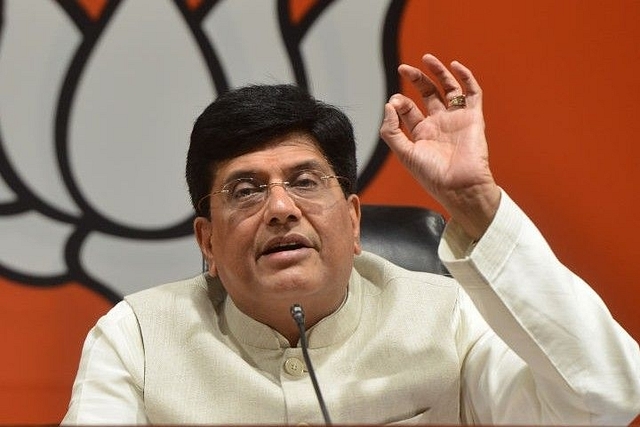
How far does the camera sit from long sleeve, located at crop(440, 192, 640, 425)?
1.35m

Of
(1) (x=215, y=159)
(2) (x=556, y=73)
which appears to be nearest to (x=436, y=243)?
(1) (x=215, y=159)

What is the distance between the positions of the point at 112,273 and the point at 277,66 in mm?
703

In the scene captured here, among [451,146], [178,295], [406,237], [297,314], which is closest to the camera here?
[297,314]

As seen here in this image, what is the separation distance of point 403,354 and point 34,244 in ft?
4.06

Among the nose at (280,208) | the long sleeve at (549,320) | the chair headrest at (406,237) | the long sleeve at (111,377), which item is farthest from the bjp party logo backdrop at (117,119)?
the long sleeve at (549,320)

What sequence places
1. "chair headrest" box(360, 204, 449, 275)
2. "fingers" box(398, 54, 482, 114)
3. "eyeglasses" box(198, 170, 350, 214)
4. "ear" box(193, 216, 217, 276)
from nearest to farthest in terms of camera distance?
"fingers" box(398, 54, 482, 114) → "eyeglasses" box(198, 170, 350, 214) → "ear" box(193, 216, 217, 276) → "chair headrest" box(360, 204, 449, 275)

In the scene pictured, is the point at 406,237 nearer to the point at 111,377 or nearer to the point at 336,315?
the point at 336,315

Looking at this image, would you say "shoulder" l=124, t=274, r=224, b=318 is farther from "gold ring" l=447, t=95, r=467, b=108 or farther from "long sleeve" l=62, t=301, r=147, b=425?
"gold ring" l=447, t=95, r=467, b=108

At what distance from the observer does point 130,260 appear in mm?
2451

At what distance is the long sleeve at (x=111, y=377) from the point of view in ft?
4.97

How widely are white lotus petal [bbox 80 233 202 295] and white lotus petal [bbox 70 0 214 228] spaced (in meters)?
0.06

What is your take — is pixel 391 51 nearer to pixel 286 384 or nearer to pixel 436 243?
pixel 436 243

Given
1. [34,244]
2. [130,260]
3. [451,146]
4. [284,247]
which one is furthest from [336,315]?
[34,244]

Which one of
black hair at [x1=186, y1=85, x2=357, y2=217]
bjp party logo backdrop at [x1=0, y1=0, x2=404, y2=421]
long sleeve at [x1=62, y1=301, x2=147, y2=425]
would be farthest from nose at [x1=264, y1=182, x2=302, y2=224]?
bjp party logo backdrop at [x1=0, y1=0, x2=404, y2=421]
